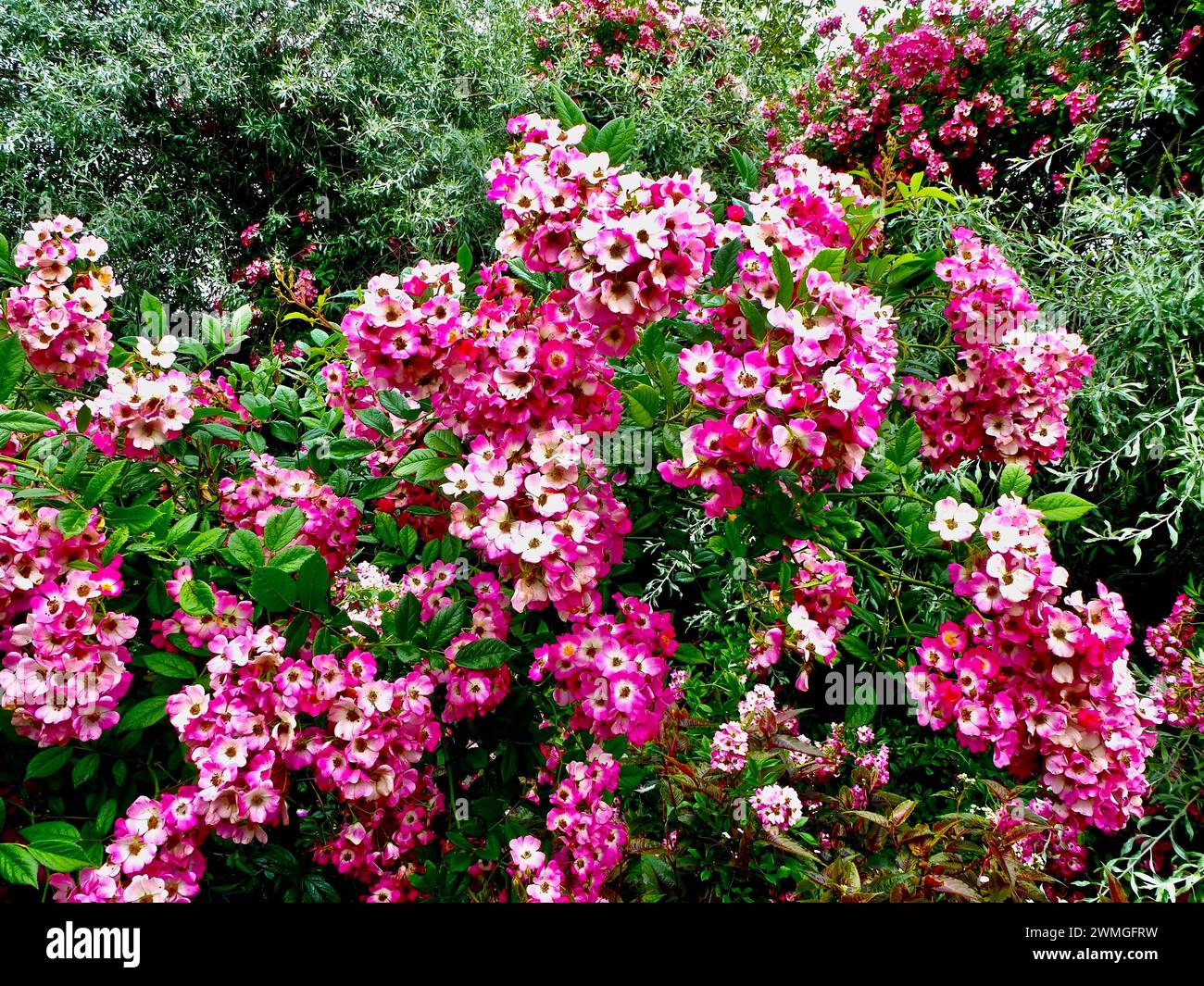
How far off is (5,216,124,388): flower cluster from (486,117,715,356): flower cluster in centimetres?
74

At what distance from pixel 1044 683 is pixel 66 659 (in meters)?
1.29

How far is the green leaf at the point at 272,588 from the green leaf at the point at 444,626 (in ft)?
0.64

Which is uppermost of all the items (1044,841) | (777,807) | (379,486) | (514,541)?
(379,486)

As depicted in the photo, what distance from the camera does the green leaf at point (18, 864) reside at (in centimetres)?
87

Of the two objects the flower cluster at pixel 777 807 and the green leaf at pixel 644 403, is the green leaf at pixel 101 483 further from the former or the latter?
the flower cluster at pixel 777 807

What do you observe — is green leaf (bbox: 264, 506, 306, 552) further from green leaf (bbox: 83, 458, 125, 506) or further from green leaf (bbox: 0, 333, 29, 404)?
green leaf (bbox: 0, 333, 29, 404)

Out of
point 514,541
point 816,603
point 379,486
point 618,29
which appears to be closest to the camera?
point 514,541

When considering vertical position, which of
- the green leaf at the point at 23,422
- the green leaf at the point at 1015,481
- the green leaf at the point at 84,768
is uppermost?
the green leaf at the point at 23,422

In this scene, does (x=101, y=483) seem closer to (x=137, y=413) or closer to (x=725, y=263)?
(x=137, y=413)

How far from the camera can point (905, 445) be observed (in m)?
1.32

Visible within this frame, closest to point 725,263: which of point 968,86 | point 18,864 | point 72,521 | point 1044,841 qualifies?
point 72,521

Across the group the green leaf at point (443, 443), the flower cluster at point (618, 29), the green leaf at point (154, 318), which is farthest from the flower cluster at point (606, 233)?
the flower cluster at point (618, 29)

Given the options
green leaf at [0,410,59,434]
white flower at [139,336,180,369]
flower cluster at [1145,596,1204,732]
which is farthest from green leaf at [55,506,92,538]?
flower cluster at [1145,596,1204,732]
